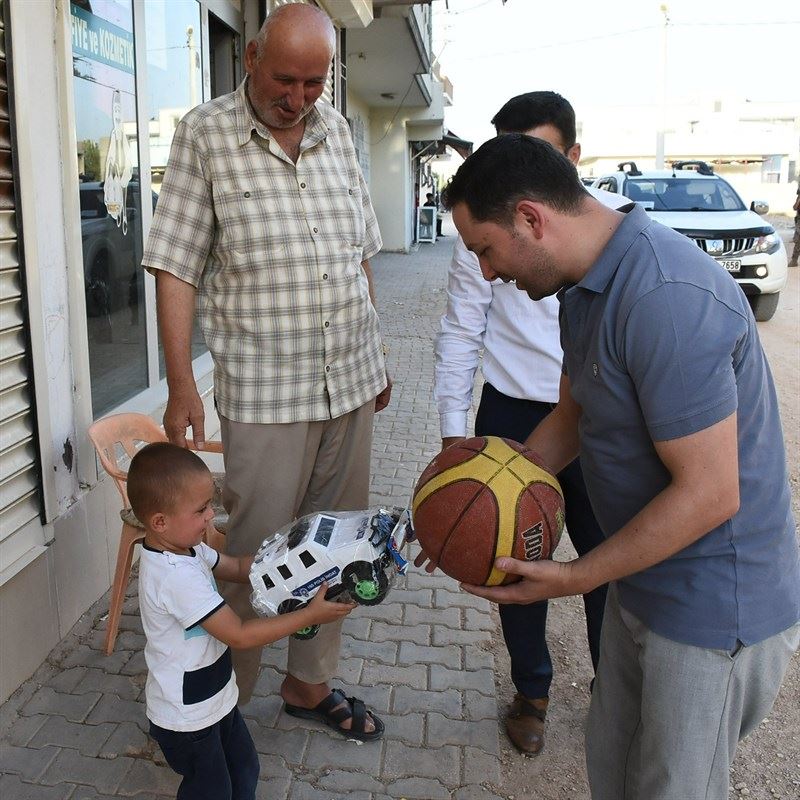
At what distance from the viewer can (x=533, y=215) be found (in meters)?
1.74

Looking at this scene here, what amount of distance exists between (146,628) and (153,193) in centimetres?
339

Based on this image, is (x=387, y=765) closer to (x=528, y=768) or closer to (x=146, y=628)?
(x=528, y=768)

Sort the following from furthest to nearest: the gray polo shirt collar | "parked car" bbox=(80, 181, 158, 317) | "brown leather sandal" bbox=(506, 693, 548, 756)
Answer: "parked car" bbox=(80, 181, 158, 317)
"brown leather sandal" bbox=(506, 693, 548, 756)
the gray polo shirt collar

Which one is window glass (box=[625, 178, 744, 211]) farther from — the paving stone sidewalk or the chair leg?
the chair leg

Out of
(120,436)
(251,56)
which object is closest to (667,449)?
(251,56)

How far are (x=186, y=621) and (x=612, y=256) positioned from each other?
142 centimetres

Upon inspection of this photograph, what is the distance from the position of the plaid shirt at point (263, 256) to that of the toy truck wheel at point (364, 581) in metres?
0.80

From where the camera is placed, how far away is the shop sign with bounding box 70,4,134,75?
13.0 ft

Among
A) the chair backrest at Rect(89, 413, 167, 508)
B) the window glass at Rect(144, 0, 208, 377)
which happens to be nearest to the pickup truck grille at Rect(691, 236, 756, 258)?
the window glass at Rect(144, 0, 208, 377)

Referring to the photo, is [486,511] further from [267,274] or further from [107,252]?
[107,252]

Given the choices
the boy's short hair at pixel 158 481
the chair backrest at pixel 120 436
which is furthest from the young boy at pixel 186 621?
the chair backrest at pixel 120 436

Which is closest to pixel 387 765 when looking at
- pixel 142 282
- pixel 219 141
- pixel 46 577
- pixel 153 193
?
pixel 46 577

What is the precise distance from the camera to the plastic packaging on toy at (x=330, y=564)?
83.7 inches

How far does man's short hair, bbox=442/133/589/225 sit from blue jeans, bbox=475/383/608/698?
4.35 ft
